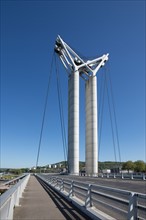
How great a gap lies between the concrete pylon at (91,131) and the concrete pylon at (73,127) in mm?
3382

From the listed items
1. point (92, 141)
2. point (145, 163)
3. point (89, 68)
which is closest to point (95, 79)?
point (89, 68)

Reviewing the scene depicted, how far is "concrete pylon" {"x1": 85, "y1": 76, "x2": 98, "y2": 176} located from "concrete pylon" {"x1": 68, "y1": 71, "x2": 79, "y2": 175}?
133 inches

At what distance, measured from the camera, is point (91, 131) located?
74.8 m

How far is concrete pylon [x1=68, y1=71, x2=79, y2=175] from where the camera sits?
7381 centimetres

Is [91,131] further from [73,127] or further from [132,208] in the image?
[132,208]

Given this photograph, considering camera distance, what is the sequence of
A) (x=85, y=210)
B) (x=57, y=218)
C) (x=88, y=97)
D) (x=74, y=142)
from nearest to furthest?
(x=57, y=218) → (x=85, y=210) → (x=74, y=142) → (x=88, y=97)

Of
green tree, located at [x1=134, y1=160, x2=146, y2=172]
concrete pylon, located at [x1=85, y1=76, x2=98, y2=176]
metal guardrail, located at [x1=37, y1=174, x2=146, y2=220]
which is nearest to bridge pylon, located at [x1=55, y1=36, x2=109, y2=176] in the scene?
concrete pylon, located at [x1=85, y1=76, x2=98, y2=176]

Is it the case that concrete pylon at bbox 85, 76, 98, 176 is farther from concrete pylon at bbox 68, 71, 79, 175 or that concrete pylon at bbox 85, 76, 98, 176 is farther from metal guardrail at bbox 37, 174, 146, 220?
metal guardrail at bbox 37, 174, 146, 220

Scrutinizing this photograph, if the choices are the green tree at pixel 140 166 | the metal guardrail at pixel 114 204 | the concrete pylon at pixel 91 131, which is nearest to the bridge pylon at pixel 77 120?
the concrete pylon at pixel 91 131

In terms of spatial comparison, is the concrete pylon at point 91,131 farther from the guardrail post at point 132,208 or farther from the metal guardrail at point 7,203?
the guardrail post at point 132,208

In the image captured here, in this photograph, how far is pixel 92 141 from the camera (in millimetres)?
74375

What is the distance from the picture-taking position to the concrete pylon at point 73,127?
7381cm

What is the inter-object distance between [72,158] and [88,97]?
17079 mm

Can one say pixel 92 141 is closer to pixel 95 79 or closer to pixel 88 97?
pixel 88 97
